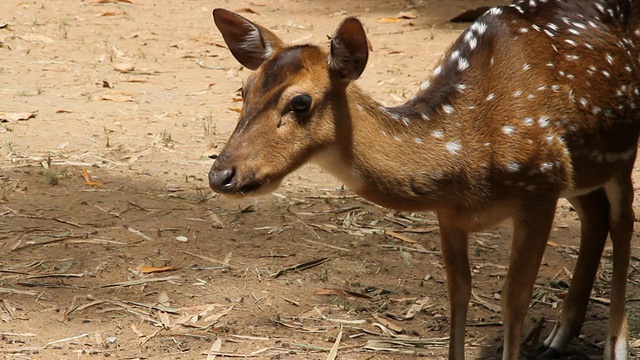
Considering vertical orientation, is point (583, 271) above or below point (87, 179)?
above

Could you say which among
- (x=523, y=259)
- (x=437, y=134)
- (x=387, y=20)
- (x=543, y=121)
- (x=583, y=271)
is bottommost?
(x=387, y=20)

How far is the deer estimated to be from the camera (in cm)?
420

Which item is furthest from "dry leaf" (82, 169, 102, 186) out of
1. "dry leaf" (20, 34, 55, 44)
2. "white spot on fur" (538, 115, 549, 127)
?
"dry leaf" (20, 34, 55, 44)

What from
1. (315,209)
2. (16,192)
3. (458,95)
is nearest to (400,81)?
(315,209)

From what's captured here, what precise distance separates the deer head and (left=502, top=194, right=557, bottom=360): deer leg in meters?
0.99

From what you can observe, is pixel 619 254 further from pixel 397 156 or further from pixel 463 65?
pixel 397 156

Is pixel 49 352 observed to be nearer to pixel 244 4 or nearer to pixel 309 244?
pixel 309 244

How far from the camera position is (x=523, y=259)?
4.70 m

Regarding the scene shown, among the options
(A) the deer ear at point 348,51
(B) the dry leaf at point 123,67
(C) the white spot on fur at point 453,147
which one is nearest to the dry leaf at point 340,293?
(C) the white spot on fur at point 453,147

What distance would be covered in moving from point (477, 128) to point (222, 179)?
126cm

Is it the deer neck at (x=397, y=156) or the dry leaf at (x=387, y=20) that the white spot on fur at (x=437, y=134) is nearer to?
the deer neck at (x=397, y=156)

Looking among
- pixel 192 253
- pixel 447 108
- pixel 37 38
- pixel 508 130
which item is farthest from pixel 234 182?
pixel 37 38

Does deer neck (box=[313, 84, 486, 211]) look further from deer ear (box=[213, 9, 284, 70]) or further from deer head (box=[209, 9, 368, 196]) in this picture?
deer ear (box=[213, 9, 284, 70])

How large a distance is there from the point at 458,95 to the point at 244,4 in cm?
766
